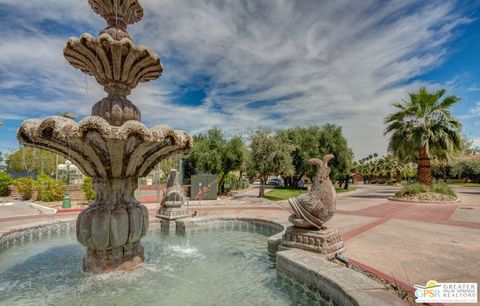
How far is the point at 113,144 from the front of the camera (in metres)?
4.52

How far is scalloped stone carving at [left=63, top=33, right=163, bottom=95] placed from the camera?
4727 mm

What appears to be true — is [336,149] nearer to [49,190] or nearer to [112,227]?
[49,190]

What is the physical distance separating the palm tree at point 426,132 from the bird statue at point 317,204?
55.3 feet

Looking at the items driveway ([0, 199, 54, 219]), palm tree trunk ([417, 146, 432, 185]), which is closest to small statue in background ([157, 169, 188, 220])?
driveway ([0, 199, 54, 219])

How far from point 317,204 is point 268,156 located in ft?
56.3

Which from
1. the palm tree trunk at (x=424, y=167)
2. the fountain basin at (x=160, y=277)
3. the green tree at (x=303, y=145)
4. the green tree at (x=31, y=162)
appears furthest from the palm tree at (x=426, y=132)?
the green tree at (x=31, y=162)

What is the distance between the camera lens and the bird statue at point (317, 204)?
540 centimetres

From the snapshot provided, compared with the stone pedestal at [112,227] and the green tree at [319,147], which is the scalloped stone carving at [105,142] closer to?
the stone pedestal at [112,227]

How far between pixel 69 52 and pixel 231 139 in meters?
21.9

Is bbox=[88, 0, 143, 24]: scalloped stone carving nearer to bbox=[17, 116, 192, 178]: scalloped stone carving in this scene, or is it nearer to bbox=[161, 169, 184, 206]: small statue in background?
bbox=[17, 116, 192, 178]: scalloped stone carving

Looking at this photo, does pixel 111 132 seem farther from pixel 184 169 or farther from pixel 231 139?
pixel 184 169

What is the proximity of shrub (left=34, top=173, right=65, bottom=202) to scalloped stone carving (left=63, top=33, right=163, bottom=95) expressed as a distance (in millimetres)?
16870

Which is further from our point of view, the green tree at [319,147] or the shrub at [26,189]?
the green tree at [319,147]

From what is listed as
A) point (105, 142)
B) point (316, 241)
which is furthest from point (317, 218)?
point (105, 142)
